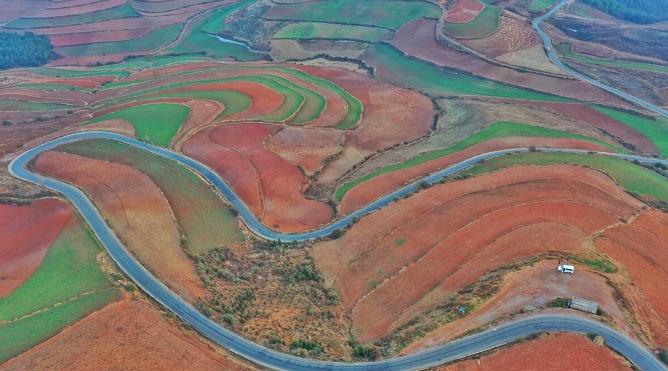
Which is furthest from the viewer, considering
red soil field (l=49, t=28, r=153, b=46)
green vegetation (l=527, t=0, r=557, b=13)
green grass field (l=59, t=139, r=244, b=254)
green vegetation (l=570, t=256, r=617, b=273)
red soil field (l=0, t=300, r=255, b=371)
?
red soil field (l=49, t=28, r=153, b=46)

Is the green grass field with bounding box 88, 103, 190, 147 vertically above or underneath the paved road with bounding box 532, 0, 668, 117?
underneath

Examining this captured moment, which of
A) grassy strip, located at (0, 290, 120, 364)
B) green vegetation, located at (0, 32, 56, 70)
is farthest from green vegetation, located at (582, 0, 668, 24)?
green vegetation, located at (0, 32, 56, 70)

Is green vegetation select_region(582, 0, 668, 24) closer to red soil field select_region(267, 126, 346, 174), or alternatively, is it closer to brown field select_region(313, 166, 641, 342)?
brown field select_region(313, 166, 641, 342)

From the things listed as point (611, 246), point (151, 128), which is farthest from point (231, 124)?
point (611, 246)

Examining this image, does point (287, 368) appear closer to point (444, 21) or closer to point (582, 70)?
point (582, 70)

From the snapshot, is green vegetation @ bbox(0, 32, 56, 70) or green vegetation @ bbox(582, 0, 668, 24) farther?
green vegetation @ bbox(582, 0, 668, 24)

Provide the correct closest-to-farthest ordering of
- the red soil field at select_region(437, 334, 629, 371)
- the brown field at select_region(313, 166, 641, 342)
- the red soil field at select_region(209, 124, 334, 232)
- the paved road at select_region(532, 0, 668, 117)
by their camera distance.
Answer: the red soil field at select_region(437, 334, 629, 371), the brown field at select_region(313, 166, 641, 342), the red soil field at select_region(209, 124, 334, 232), the paved road at select_region(532, 0, 668, 117)

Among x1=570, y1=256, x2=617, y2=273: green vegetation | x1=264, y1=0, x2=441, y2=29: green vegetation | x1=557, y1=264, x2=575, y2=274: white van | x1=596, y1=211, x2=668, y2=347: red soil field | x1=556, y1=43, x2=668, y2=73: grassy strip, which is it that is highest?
x1=264, y1=0, x2=441, y2=29: green vegetation
